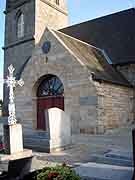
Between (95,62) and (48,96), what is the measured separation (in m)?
4.04

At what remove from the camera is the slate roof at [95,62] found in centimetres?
1465

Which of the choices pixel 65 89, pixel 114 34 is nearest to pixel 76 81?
pixel 65 89

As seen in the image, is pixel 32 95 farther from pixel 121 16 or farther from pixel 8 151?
pixel 121 16

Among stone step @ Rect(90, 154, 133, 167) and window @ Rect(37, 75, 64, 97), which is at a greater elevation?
window @ Rect(37, 75, 64, 97)

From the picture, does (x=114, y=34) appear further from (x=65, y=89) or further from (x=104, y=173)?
(x=104, y=173)

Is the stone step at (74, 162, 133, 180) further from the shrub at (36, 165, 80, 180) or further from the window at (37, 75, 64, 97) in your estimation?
the window at (37, 75, 64, 97)

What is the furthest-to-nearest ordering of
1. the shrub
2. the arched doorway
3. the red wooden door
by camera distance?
the red wooden door < the arched doorway < the shrub

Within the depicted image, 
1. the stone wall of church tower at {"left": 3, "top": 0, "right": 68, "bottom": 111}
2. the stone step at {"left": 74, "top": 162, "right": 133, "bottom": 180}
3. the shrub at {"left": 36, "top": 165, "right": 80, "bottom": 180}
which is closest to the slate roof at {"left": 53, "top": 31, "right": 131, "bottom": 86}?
the stone wall of church tower at {"left": 3, "top": 0, "right": 68, "bottom": 111}

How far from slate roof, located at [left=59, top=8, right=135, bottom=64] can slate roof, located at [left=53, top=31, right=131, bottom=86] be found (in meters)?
1.05

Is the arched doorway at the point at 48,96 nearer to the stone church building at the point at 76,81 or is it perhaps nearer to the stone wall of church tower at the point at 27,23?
the stone church building at the point at 76,81

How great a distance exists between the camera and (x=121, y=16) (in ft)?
71.6

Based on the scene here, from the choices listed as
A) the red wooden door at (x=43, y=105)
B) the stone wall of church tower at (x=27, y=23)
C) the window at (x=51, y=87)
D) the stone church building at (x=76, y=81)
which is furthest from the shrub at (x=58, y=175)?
the stone wall of church tower at (x=27, y=23)

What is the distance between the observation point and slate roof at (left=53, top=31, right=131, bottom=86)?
14.6 meters

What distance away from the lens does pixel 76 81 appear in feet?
47.4
